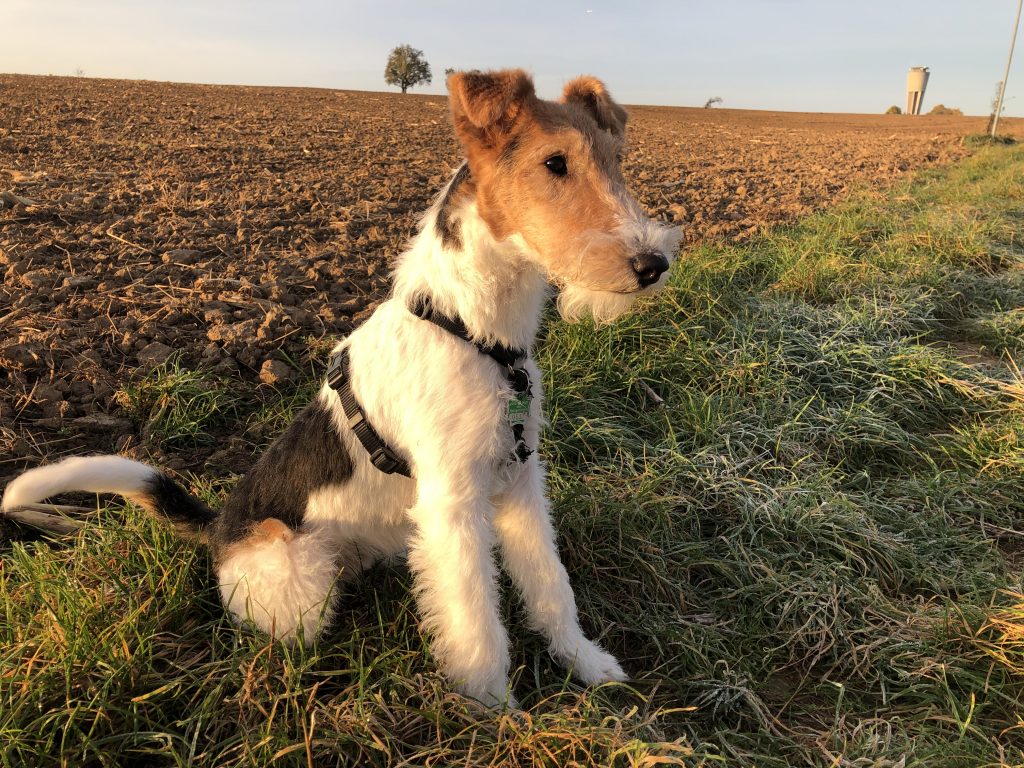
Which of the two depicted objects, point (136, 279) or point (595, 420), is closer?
point (595, 420)

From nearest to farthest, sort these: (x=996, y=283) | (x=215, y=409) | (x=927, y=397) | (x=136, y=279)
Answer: (x=215, y=409), (x=927, y=397), (x=136, y=279), (x=996, y=283)

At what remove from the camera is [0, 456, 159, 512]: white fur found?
230 centimetres

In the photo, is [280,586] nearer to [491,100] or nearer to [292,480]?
[292,480]

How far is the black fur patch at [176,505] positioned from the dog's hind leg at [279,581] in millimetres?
367

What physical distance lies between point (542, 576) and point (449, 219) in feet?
5.22

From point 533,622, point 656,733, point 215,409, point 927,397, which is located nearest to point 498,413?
point 533,622

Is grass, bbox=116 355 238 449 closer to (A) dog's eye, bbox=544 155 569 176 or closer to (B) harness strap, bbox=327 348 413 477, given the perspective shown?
Answer: (B) harness strap, bbox=327 348 413 477

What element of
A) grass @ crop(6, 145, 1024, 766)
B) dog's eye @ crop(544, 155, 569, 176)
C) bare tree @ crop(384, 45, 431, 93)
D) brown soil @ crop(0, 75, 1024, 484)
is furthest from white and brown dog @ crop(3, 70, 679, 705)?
bare tree @ crop(384, 45, 431, 93)

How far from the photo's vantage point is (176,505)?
2781mm

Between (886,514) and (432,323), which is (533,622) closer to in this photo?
(432,323)

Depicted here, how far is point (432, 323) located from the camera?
2.47m

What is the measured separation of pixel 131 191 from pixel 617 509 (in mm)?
7436

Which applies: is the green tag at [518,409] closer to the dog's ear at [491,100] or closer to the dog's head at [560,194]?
the dog's head at [560,194]

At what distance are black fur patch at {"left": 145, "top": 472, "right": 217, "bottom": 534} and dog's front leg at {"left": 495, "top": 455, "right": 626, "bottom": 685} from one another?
1376 mm
